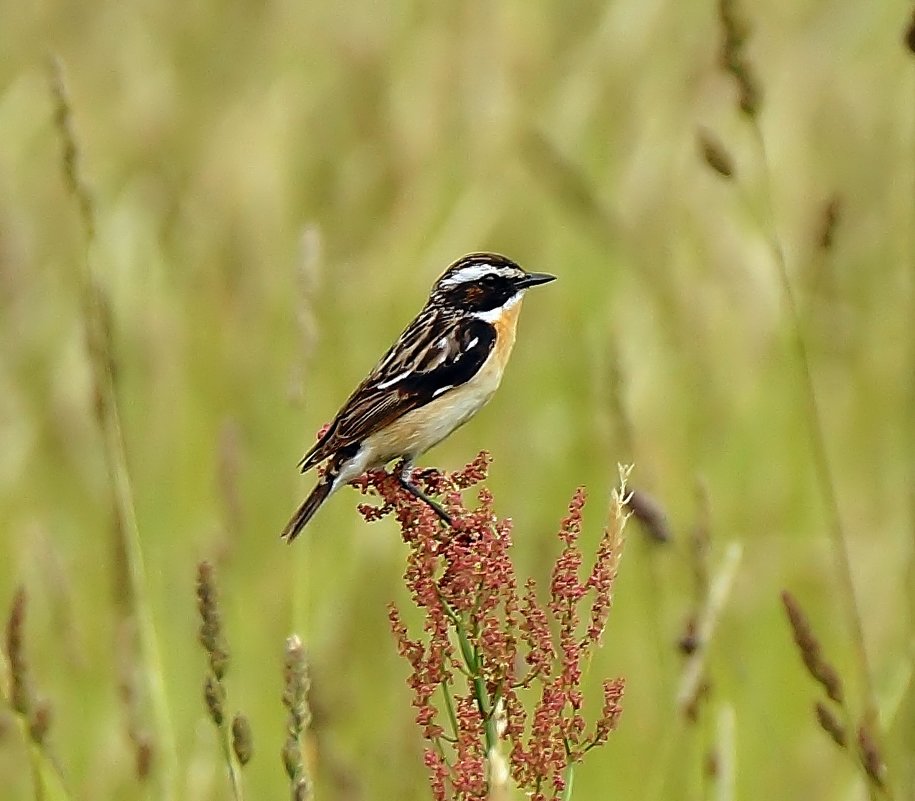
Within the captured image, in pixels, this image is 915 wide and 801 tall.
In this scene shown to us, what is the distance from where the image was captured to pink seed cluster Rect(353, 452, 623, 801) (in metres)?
1.93

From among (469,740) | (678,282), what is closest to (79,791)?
(469,740)

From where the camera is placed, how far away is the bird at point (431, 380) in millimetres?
2582

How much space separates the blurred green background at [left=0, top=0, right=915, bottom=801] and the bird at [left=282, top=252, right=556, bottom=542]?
0.27m

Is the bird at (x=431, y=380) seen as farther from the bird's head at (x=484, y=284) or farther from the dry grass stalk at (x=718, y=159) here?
the dry grass stalk at (x=718, y=159)

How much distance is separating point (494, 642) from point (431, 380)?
856 millimetres

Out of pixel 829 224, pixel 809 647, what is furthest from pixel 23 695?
pixel 829 224

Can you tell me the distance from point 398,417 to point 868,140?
4492 mm

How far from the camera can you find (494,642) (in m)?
1.94

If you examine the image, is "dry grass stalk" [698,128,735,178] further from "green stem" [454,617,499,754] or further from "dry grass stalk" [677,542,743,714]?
"green stem" [454,617,499,754]

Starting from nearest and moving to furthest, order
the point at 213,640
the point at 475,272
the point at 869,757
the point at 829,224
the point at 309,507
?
the point at 213,640 → the point at 869,757 → the point at 309,507 → the point at 829,224 → the point at 475,272

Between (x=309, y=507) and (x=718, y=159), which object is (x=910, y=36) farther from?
(x=309, y=507)

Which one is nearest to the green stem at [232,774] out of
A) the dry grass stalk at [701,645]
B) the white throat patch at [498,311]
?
the dry grass stalk at [701,645]

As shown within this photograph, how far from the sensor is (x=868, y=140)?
264 inches

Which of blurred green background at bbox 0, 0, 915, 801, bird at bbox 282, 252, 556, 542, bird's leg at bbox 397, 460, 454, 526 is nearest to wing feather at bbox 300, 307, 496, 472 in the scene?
bird at bbox 282, 252, 556, 542
